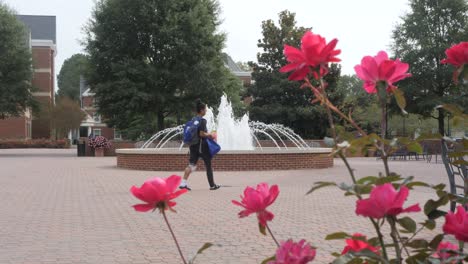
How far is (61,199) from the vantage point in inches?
418

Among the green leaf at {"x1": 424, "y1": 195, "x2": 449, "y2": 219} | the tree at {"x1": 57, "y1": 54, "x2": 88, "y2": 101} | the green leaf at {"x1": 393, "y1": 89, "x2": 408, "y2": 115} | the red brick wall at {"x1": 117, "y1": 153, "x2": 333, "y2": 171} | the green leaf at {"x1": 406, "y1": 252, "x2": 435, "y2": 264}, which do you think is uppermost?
the tree at {"x1": 57, "y1": 54, "x2": 88, "y2": 101}

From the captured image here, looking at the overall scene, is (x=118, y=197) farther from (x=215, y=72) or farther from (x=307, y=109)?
(x=307, y=109)

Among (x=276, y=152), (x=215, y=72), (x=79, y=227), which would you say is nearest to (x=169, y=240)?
(x=79, y=227)

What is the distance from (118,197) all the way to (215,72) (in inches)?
1030

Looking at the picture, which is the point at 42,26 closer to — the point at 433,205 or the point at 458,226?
the point at 433,205

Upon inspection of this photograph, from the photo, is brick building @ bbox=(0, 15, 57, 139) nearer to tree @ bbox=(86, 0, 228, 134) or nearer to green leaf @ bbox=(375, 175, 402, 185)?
tree @ bbox=(86, 0, 228, 134)

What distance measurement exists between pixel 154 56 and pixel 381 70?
36.2 metres

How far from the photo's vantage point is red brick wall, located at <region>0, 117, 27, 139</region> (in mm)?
60125

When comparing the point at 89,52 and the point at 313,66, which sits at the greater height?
the point at 89,52

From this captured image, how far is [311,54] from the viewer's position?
5.31ft

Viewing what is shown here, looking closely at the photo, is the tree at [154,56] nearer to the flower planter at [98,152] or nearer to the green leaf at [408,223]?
the flower planter at [98,152]

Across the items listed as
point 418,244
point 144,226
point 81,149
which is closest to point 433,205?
point 418,244

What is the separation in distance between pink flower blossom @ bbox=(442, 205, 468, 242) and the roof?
233 feet

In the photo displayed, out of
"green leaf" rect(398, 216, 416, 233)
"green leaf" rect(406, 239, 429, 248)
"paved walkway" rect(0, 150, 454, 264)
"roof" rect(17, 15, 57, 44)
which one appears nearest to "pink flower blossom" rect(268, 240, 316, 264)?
"green leaf" rect(398, 216, 416, 233)
